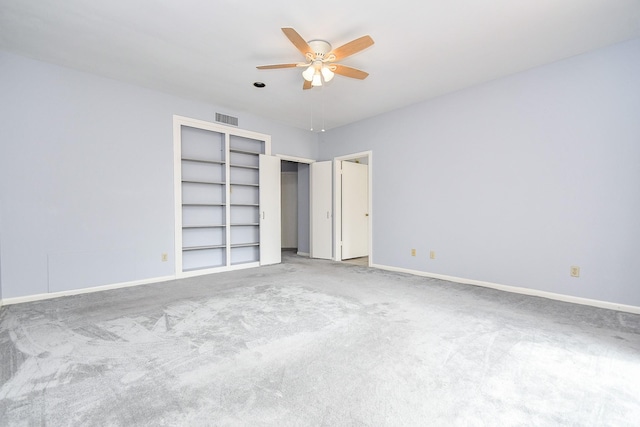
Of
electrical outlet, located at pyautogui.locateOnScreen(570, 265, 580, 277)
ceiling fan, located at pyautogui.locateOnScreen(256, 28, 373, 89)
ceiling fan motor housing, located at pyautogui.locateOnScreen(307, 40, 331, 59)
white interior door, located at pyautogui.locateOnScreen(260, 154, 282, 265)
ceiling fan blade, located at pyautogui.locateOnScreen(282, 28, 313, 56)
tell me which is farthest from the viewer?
white interior door, located at pyautogui.locateOnScreen(260, 154, 282, 265)

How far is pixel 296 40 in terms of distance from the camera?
2514 mm

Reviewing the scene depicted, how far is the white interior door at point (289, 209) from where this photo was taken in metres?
8.05

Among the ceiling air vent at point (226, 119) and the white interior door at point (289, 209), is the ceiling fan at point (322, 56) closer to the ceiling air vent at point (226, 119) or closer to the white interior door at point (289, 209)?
the ceiling air vent at point (226, 119)

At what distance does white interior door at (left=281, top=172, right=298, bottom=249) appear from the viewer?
8.05 meters

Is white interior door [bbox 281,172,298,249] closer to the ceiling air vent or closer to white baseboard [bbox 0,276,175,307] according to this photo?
the ceiling air vent

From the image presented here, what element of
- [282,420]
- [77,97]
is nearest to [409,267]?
[282,420]

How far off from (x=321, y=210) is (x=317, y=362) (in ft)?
14.4

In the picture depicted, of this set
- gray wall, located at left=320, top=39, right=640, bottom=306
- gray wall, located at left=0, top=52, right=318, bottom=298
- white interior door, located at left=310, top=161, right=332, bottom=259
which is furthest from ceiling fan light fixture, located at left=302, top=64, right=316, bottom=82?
white interior door, located at left=310, top=161, right=332, bottom=259

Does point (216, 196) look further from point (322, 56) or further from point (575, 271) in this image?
point (575, 271)

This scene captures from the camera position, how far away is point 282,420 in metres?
1.38

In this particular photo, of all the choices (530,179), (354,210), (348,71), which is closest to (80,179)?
(348,71)

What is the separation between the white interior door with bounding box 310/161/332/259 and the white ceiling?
2.32m

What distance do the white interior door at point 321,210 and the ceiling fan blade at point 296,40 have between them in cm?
338

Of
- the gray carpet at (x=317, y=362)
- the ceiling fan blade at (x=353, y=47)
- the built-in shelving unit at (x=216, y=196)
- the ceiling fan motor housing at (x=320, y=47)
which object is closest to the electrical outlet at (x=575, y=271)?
the gray carpet at (x=317, y=362)
